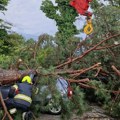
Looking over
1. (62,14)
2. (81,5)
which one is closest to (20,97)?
(81,5)

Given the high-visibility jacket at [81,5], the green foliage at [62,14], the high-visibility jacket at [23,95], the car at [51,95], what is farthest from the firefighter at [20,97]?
the green foliage at [62,14]

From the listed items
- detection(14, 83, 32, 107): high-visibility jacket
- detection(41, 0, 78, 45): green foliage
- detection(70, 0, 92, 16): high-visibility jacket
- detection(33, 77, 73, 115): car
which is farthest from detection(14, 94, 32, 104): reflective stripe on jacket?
detection(41, 0, 78, 45): green foliage

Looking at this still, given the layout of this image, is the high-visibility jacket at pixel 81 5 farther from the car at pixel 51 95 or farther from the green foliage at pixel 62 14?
the green foliage at pixel 62 14

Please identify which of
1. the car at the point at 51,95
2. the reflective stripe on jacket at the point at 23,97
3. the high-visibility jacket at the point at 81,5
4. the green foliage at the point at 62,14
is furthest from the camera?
the green foliage at the point at 62,14

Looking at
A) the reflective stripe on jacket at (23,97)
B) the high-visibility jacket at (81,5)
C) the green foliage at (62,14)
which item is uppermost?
the green foliage at (62,14)

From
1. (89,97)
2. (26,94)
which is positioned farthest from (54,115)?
(26,94)

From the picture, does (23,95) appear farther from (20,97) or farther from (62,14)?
(62,14)

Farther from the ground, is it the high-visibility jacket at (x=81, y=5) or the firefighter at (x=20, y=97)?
the high-visibility jacket at (x=81, y=5)

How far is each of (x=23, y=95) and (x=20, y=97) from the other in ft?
0.32

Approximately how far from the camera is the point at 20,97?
8.54 metres

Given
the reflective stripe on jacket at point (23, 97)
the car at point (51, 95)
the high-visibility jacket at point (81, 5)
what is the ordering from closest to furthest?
the reflective stripe on jacket at point (23, 97)
the car at point (51, 95)
the high-visibility jacket at point (81, 5)

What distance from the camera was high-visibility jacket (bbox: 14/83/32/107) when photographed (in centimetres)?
855

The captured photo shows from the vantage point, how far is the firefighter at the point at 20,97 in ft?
28.0

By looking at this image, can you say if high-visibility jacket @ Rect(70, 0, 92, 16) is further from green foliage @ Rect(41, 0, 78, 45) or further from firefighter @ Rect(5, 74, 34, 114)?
green foliage @ Rect(41, 0, 78, 45)
